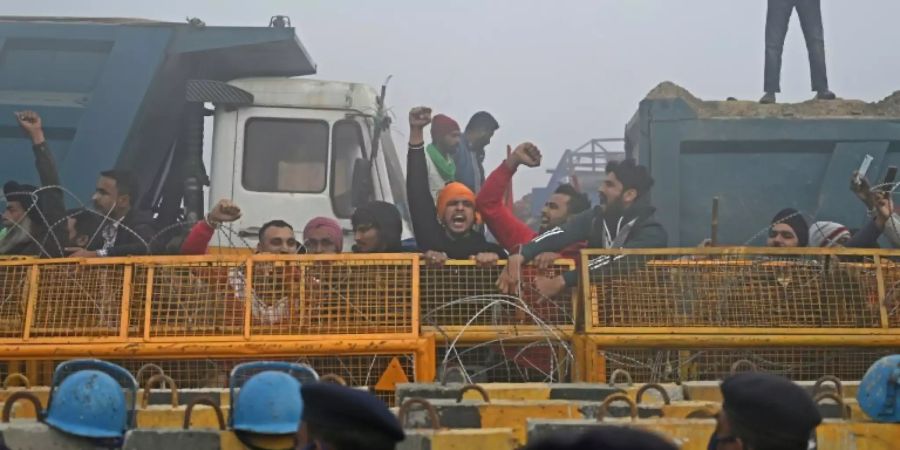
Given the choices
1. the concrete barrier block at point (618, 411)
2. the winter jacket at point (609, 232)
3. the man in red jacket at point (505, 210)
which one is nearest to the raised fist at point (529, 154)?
the man in red jacket at point (505, 210)

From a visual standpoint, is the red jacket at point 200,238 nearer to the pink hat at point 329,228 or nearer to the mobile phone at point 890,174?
the pink hat at point 329,228

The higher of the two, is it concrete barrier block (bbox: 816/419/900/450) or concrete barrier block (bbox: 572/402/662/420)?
concrete barrier block (bbox: 572/402/662/420)

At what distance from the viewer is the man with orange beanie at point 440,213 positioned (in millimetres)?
→ 6430

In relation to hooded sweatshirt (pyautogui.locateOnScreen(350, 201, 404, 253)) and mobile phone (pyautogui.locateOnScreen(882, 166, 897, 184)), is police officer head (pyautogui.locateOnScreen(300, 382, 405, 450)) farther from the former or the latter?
mobile phone (pyautogui.locateOnScreen(882, 166, 897, 184))

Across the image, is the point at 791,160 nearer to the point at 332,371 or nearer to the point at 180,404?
the point at 332,371

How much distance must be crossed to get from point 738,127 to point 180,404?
4.27 m

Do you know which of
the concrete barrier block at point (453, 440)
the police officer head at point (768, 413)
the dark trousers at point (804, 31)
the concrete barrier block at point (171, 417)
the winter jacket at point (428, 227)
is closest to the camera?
the police officer head at point (768, 413)

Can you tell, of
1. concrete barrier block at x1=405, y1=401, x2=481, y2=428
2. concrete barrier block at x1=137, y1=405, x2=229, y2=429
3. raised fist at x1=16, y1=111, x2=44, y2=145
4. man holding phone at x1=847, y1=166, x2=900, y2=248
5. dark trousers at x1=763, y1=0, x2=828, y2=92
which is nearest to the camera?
concrete barrier block at x1=405, y1=401, x2=481, y2=428

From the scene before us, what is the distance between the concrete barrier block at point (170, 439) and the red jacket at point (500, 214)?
3.14 metres

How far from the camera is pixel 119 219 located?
23.5 feet

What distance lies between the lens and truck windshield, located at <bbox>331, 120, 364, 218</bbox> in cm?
762

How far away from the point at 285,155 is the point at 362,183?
0.54 m

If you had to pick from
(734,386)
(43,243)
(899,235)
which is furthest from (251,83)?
(734,386)

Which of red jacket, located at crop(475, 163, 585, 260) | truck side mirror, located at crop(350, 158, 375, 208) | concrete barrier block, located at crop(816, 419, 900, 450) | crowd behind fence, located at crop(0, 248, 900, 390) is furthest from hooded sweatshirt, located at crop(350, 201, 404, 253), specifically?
concrete barrier block, located at crop(816, 419, 900, 450)
